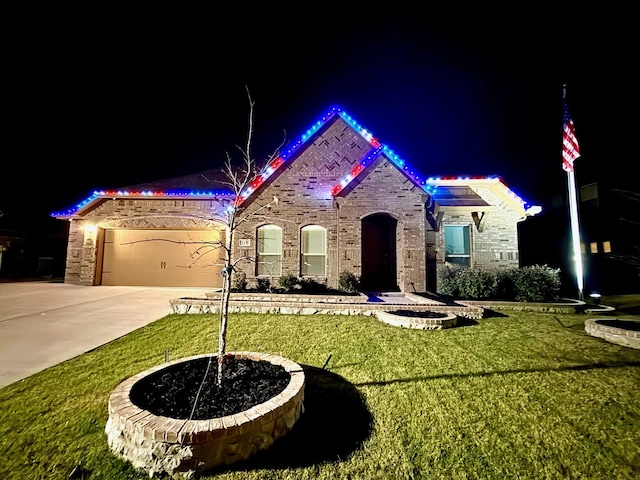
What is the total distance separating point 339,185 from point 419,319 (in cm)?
568

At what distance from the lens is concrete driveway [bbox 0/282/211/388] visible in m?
4.69

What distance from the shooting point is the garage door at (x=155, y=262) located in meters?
13.6

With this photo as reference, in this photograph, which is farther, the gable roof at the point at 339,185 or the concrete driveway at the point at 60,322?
the gable roof at the point at 339,185

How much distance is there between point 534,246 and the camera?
17078 millimetres

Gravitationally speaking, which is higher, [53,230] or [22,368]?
[53,230]

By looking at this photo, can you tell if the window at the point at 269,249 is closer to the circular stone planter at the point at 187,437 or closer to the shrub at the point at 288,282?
the shrub at the point at 288,282

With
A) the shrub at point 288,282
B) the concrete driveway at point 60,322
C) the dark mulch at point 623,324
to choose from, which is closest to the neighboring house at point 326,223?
the shrub at point 288,282

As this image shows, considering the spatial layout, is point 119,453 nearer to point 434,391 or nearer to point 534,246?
point 434,391

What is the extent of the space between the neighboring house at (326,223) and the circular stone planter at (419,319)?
304 cm

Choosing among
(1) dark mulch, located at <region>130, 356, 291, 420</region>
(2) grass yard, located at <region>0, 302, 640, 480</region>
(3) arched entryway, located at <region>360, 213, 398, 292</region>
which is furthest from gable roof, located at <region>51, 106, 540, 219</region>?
(1) dark mulch, located at <region>130, 356, 291, 420</region>

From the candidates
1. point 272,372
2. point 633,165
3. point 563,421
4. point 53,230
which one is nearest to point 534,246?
point 633,165

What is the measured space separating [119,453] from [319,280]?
8.37 metres

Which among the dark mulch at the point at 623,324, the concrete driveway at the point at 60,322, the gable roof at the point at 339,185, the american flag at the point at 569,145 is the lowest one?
the concrete driveway at the point at 60,322

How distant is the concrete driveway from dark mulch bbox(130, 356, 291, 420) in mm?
2509
